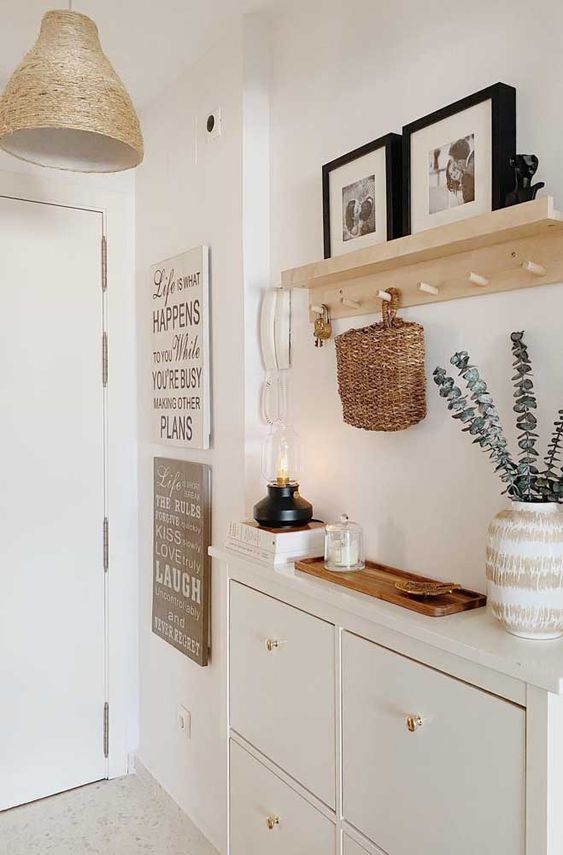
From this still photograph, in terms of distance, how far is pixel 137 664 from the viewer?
2.79 meters

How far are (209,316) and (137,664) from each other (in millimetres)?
1403

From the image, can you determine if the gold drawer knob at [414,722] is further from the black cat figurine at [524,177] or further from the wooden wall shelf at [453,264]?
the black cat figurine at [524,177]

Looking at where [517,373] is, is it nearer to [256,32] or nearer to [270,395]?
[270,395]

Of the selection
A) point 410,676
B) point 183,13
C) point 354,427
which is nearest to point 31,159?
point 183,13

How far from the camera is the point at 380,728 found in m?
1.27

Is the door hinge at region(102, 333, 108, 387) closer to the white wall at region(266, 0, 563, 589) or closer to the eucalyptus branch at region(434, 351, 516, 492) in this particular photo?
the white wall at region(266, 0, 563, 589)

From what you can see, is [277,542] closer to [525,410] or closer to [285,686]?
[285,686]

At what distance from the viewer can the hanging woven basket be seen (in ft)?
4.93

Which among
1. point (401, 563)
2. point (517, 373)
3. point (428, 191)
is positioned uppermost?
point (428, 191)

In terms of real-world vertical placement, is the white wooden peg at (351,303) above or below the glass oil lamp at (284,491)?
above

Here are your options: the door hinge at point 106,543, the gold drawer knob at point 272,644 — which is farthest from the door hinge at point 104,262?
the gold drawer knob at point 272,644

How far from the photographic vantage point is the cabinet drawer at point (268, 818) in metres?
1.45

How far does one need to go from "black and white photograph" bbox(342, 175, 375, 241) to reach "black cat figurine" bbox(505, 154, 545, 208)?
43 cm

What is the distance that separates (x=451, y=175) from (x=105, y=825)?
2294mm
